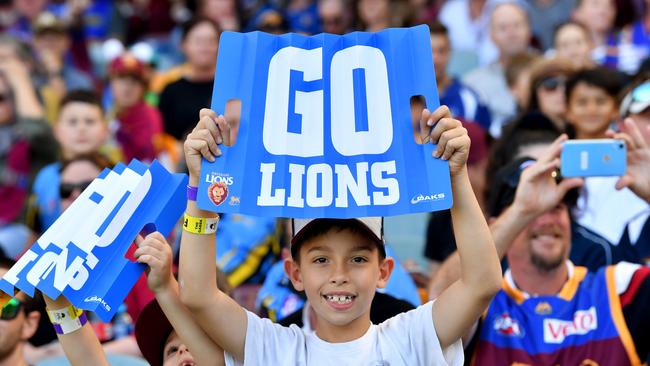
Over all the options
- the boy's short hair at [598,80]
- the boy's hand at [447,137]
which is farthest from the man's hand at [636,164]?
the boy's short hair at [598,80]

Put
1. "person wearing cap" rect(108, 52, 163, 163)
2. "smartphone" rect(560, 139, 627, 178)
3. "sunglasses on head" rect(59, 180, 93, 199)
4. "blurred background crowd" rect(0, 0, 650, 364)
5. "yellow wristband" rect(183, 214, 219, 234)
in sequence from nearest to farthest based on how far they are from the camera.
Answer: "yellow wristband" rect(183, 214, 219, 234)
"smartphone" rect(560, 139, 627, 178)
"blurred background crowd" rect(0, 0, 650, 364)
"sunglasses on head" rect(59, 180, 93, 199)
"person wearing cap" rect(108, 52, 163, 163)

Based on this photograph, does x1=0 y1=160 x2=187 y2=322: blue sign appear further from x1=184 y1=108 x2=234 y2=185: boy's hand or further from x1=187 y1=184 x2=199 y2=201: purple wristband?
x1=184 y1=108 x2=234 y2=185: boy's hand

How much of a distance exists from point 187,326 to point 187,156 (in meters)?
0.54

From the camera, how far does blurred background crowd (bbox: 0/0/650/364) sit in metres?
6.13

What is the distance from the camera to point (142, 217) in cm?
383

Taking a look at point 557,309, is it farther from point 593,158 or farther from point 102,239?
point 102,239

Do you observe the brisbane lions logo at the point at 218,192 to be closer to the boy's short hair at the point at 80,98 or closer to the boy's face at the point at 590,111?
the boy's face at the point at 590,111

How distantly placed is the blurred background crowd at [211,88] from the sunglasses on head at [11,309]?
0.57 m

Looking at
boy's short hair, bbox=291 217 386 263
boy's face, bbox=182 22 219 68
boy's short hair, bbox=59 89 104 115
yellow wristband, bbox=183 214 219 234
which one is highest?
boy's face, bbox=182 22 219 68

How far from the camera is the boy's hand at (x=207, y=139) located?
11.7ft

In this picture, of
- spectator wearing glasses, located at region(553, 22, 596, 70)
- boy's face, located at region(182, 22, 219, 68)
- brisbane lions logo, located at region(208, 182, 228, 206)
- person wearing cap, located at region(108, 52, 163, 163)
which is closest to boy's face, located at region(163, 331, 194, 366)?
brisbane lions logo, located at region(208, 182, 228, 206)

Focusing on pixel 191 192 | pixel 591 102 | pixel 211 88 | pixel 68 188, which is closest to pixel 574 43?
pixel 591 102

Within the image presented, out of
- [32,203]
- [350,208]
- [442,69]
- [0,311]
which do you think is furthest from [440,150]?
[442,69]

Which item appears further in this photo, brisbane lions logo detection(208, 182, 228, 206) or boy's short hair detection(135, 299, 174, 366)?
boy's short hair detection(135, 299, 174, 366)
